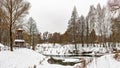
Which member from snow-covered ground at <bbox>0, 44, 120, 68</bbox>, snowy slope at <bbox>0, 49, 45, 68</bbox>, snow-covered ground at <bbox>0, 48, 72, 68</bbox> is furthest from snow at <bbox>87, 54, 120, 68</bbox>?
snowy slope at <bbox>0, 49, 45, 68</bbox>

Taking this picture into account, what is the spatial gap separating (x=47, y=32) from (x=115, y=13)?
89.2 m

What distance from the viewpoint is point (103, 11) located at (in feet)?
199

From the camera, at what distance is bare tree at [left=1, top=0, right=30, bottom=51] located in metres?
29.1

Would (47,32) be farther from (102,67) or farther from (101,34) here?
(102,67)

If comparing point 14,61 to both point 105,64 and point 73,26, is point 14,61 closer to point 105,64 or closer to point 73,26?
point 105,64

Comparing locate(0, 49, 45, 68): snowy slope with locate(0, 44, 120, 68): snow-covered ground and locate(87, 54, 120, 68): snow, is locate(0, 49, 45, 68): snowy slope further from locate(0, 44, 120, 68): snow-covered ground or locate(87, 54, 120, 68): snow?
locate(87, 54, 120, 68): snow

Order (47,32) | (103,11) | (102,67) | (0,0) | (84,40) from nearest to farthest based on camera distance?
(102,67), (0,0), (103,11), (84,40), (47,32)

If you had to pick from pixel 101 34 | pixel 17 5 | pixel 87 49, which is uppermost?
pixel 17 5

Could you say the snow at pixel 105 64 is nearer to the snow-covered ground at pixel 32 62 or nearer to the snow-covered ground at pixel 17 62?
the snow-covered ground at pixel 32 62

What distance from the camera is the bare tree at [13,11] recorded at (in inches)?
1145

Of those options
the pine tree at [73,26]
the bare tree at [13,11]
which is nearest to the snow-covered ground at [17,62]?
the bare tree at [13,11]

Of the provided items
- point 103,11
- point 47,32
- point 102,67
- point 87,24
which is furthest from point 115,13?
point 47,32

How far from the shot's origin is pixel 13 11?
29.6 meters

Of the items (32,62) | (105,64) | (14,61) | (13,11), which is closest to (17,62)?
(14,61)
